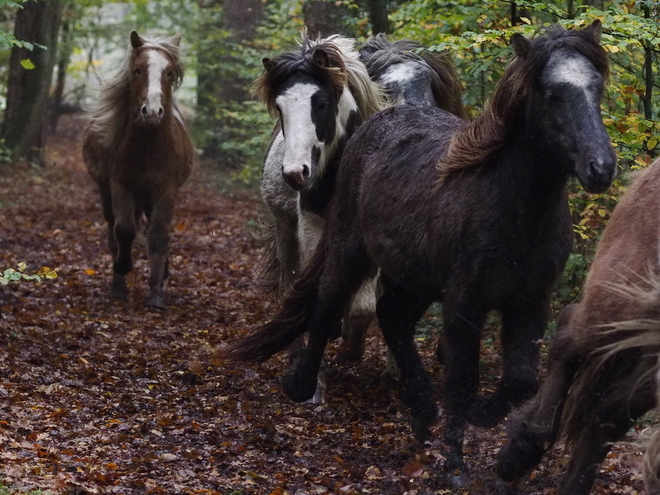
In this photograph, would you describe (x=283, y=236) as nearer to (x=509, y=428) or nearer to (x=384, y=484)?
(x=384, y=484)

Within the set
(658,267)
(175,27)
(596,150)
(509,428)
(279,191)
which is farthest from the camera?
(175,27)

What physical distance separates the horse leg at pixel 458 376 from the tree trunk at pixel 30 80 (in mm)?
14794

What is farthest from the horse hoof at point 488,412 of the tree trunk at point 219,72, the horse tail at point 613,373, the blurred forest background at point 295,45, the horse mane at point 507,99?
the tree trunk at point 219,72

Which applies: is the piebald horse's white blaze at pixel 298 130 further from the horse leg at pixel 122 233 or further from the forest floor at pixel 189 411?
the horse leg at pixel 122 233

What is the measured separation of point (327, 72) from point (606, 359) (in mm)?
3614

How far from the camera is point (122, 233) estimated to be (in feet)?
35.0

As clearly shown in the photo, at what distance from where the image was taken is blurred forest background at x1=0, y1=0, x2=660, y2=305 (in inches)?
281

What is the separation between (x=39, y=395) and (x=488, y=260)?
3561 mm

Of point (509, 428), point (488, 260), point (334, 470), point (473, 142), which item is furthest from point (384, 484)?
point (473, 142)

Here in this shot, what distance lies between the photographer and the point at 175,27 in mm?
24078

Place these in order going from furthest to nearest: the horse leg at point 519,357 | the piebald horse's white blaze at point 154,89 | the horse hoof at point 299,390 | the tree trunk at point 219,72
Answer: the tree trunk at point 219,72 → the piebald horse's white blaze at point 154,89 → the horse hoof at point 299,390 → the horse leg at point 519,357

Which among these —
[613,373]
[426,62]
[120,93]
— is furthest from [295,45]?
[613,373]

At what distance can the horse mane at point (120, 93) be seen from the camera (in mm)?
10789

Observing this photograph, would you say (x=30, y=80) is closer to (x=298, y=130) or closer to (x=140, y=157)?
(x=140, y=157)
